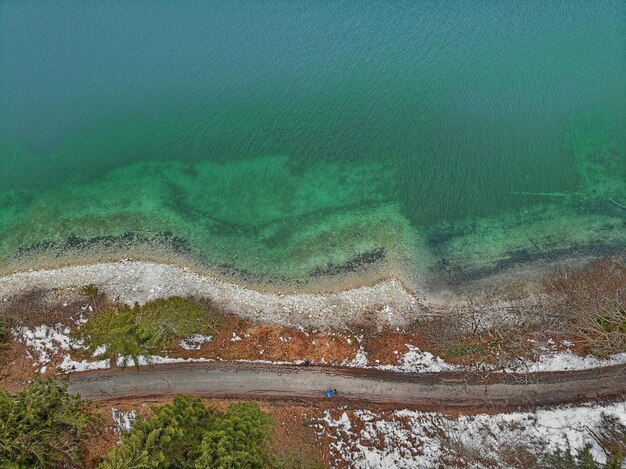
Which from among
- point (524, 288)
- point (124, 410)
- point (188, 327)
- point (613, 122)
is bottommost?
point (124, 410)

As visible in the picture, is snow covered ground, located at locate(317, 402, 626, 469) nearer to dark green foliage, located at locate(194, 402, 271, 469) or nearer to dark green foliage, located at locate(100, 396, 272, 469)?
dark green foliage, located at locate(194, 402, 271, 469)

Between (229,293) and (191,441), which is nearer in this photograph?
(191,441)

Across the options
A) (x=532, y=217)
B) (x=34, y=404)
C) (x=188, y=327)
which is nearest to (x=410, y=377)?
(x=188, y=327)

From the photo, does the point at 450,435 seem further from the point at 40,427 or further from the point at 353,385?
the point at 40,427

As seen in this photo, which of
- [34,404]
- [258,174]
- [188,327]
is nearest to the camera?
[34,404]

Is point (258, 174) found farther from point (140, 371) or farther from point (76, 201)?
point (140, 371)

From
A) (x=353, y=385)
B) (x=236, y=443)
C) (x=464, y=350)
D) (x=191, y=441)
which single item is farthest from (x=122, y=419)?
(x=464, y=350)
